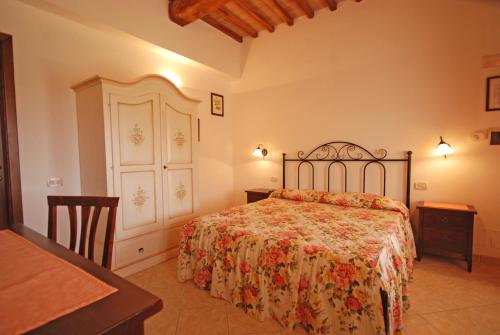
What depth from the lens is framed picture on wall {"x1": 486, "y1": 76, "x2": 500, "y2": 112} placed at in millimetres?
2402

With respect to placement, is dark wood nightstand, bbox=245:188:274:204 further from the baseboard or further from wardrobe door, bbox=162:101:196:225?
the baseboard

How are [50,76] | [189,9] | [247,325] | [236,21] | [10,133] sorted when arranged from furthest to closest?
[236,21] < [189,9] < [50,76] < [10,133] < [247,325]

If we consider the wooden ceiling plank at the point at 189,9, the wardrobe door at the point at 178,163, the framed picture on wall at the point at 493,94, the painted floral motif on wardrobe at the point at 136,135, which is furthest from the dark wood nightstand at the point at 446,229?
the wooden ceiling plank at the point at 189,9

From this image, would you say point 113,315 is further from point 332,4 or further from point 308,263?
point 332,4

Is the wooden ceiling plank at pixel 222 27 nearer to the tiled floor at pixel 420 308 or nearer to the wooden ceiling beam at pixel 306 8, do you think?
the wooden ceiling beam at pixel 306 8

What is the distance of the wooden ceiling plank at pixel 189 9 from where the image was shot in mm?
2639

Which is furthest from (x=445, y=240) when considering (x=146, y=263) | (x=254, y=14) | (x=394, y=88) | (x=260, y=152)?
(x=254, y=14)

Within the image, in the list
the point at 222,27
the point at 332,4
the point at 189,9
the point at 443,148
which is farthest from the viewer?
the point at 222,27

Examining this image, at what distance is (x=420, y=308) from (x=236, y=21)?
3.89 m

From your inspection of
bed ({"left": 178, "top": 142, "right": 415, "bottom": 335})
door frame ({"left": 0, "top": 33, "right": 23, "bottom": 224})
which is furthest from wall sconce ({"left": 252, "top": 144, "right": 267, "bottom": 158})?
door frame ({"left": 0, "top": 33, "right": 23, "bottom": 224})

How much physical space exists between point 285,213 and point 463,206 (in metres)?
1.80

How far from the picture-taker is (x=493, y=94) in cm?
242

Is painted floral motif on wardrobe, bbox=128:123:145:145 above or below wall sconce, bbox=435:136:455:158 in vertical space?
above

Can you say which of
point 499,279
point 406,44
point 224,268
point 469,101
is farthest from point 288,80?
point 499,279
